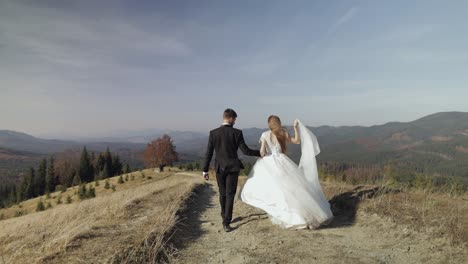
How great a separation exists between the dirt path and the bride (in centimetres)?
37

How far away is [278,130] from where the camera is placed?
9.18m

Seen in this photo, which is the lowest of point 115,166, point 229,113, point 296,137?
point 115,166

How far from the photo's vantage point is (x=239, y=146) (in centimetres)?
848

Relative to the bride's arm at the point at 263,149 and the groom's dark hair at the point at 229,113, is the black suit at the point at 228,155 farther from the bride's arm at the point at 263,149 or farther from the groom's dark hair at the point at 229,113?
the bride's arm at the point at 263,149

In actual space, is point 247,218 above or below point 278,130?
below

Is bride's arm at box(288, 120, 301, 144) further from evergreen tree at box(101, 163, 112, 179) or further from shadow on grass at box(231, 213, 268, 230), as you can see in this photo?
evergreen tree at box(101, 163, 112, 179)

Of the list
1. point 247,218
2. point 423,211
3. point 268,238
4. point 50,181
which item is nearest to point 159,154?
point 50,181

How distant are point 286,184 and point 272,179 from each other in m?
0.43

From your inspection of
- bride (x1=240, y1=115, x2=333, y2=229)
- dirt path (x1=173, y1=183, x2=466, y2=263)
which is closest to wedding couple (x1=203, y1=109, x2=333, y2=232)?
bride (x1=240, y1=115, x2=333, y2=229)

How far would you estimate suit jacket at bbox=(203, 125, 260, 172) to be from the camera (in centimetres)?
828

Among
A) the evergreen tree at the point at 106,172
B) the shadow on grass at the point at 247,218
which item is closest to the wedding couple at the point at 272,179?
the shadow on grass at the point at 247,218

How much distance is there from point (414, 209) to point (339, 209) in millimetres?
2218

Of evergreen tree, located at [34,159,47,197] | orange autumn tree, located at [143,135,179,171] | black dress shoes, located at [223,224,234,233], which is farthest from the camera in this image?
evergreen tree, located at [34,159,47,197]

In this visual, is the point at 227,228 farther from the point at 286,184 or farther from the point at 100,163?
the point at 100,163
